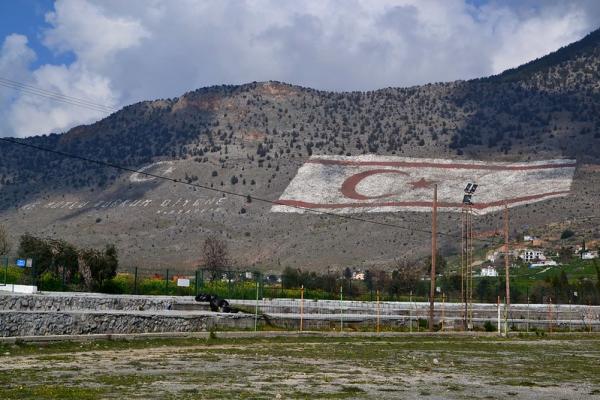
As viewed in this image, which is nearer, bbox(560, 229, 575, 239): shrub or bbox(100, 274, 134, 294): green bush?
bbox(100, 274, 134, 294): green bush

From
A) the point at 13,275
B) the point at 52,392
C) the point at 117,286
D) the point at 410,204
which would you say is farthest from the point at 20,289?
the point at 410,204

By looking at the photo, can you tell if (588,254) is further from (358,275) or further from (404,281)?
(404,281)

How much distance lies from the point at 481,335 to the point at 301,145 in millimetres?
110449

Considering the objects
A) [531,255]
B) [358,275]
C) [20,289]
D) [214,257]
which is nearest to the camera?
[20,289]

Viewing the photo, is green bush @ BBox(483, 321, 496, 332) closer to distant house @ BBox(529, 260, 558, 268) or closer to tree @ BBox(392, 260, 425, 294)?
tree @ BBox(392, 260, 425, 294)

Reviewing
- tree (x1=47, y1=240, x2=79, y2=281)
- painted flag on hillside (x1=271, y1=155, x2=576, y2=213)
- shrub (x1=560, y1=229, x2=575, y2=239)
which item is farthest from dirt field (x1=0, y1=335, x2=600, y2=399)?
painted flag on hillside (x1=271, y1=155, x2=576, y2=213)

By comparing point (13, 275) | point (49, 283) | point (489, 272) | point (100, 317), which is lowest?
point (100, 317)

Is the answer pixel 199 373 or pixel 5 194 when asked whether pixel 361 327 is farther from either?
pixel 5 194

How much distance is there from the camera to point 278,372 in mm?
18375

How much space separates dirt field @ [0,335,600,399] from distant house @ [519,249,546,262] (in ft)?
245

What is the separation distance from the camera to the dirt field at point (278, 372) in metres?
14.7

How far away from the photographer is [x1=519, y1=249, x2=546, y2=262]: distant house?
101375 mm

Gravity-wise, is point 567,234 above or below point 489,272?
above

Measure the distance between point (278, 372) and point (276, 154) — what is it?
130m
